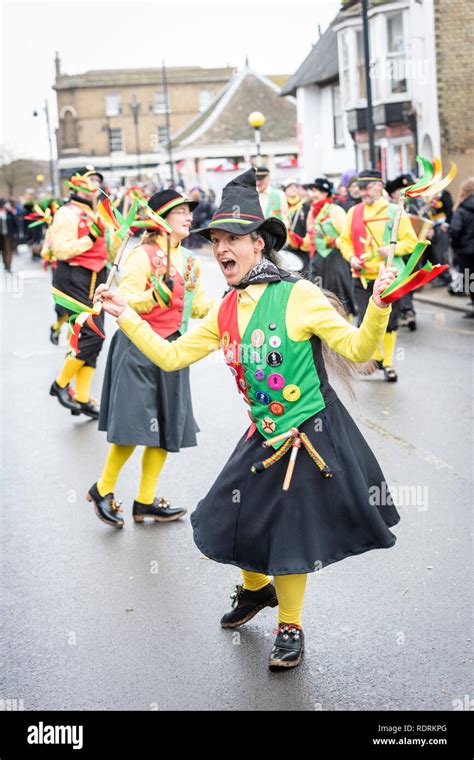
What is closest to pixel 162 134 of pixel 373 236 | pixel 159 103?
pixel 159 103

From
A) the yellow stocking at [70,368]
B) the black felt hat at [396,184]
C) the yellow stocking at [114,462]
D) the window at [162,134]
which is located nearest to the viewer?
the yellow stocking at [114,462]

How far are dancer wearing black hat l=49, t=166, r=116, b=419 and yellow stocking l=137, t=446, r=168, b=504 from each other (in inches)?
132

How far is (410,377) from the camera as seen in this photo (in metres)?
10.7

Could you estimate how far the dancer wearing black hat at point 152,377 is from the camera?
613cm

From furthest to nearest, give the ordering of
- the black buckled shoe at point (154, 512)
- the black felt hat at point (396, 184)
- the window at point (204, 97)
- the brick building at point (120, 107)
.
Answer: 1. the window at point (204, 97)
2. the brick building at point (120, 107)
3. the black felt hat at point (396, 184)
4. the black buckled shoe at point (154, 512)

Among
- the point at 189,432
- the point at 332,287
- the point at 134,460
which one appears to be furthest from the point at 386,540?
the point at 332,287

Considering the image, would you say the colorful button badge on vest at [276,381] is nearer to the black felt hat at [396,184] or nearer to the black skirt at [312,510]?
the black skirt at [312,510]

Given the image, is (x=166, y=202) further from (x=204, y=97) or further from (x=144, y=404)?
(x=204, y=97)

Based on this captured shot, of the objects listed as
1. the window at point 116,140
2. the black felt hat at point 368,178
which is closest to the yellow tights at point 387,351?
the black felt hat at point 368,178

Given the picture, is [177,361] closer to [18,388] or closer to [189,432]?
[189,432]

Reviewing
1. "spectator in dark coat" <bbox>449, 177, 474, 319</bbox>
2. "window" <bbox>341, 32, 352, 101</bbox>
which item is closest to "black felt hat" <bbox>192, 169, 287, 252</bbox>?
"spectator in dark coat" <bbox>449, 177, 474, 319</bbox>

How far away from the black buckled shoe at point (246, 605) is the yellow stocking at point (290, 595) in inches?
13.7

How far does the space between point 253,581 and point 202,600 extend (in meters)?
0.53

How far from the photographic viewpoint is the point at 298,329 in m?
4.29
